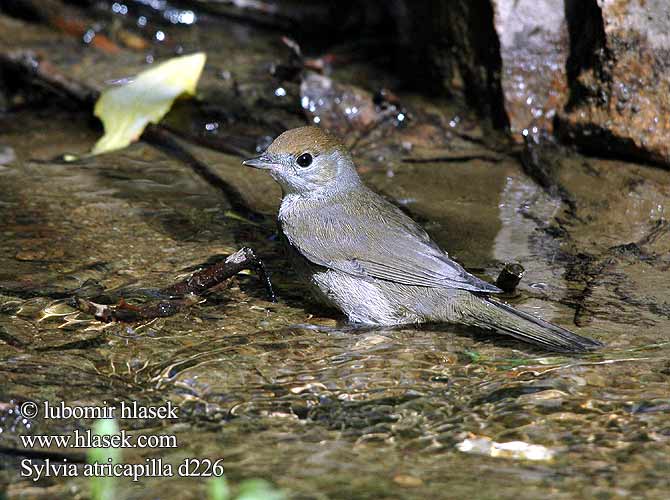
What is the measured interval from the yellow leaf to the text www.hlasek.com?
11.5 feet

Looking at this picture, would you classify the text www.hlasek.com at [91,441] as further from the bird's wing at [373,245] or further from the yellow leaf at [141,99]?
the yellow leaf at [141,99]

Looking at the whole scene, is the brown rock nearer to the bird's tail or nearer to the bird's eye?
the bird's eye

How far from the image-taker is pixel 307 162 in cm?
534

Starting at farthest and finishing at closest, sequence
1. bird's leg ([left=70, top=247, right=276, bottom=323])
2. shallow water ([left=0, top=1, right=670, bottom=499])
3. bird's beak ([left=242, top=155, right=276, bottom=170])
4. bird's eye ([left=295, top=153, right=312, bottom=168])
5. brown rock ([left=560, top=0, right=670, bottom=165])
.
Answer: brown rock ([left=560, top=0, right=670, bottom=165])
bird's eye ([left=295, top=153, right=312, bottom=168])
bird's beak ([left=242, top=155, right=276, bottom=170])
bird's leg ([left=70, top=247, right=276, bottom=323])
shallow water ([left=0, top=1, right=670, bottom=499])

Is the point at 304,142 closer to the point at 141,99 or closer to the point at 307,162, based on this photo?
the point at 307,162

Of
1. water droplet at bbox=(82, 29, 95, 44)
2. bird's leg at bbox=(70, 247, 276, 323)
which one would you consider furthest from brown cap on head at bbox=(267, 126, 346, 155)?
water droplet at bbox=(82, 29, 95, 44)

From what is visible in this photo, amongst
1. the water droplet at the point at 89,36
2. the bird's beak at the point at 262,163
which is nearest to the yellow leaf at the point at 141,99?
the water droplet at the point at 89,36

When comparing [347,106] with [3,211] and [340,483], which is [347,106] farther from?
[340,483]

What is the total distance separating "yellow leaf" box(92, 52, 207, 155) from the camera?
678cm

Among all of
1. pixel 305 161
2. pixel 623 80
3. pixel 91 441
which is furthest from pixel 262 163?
pixel 623 80

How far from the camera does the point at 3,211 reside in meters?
5.66

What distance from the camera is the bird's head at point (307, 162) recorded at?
207 inches

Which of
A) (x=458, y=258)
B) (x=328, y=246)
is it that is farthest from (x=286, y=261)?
(x=458, y=258)
